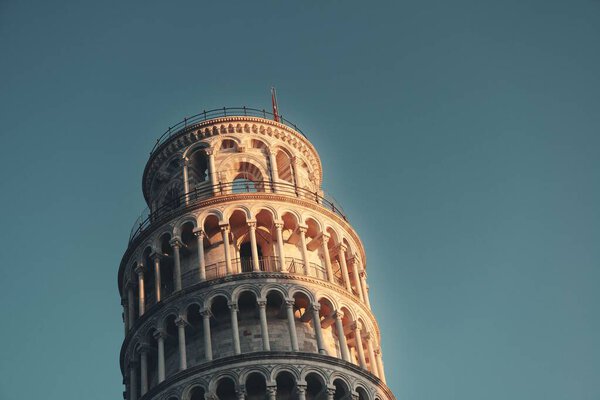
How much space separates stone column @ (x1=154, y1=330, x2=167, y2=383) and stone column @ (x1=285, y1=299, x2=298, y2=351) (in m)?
5.93

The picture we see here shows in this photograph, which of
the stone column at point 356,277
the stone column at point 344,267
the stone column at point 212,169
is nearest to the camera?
the stone column at point 344,267

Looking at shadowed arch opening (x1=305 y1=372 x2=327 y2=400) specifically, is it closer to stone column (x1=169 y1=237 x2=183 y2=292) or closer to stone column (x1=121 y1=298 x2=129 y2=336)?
stone column (x1=169 y1=237 x2=183 y2=292)

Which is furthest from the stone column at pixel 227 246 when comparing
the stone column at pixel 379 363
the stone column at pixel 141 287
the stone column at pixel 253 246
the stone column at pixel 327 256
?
the stone column at pixel 379 363

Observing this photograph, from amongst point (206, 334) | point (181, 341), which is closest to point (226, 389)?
point (206, 334)

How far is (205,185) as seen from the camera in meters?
53.7

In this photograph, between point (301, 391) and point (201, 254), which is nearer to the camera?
point (301, 391)

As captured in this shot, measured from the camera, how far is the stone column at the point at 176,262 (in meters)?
48.1

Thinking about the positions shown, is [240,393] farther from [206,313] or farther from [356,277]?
[356,277]

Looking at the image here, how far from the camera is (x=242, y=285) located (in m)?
47.1

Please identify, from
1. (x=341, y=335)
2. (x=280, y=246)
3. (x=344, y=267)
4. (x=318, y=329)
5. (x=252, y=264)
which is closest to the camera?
(x=318, y=329)

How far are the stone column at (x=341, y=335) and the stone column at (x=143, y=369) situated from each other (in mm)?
9103

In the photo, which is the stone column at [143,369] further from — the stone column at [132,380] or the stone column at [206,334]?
the stone column at [206,334]

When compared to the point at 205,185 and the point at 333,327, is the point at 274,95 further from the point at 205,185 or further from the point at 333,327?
the point at 333,327

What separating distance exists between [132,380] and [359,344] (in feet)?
35.8
